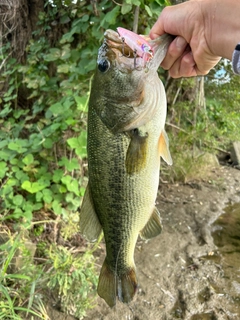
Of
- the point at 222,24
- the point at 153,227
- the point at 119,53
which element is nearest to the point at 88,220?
the point at 153,227

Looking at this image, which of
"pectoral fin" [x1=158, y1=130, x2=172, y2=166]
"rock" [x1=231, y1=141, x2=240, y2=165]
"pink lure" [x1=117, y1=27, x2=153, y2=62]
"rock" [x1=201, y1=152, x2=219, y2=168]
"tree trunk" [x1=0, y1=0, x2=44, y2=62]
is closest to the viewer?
"pink lure" [x1=117, y1=27, x2=153, y2=62]

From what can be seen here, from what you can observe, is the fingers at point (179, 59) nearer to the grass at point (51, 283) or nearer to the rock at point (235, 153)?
the grass at point (51, 283)

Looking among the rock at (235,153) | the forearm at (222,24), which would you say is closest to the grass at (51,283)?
the forearm at (222,24)

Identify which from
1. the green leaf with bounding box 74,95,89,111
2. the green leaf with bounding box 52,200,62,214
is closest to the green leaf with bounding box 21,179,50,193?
the green leaf with bounding box 52,200,62,214

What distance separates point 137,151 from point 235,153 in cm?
561

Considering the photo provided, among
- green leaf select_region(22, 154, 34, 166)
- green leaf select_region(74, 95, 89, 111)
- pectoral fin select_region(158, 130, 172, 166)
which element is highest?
pectoral fin select_region(158, 130, 172, 166)

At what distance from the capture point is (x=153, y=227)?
183 centimetres

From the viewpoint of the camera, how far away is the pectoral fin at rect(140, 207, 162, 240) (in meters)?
1.82

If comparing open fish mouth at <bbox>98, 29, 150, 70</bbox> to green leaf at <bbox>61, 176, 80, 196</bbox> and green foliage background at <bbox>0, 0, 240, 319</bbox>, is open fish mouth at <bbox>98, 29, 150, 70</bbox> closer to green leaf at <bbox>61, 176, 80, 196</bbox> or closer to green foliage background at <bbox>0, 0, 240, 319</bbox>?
green foliage background at <bbox>0, 0, 240, 319</bbox>

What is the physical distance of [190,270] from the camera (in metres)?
3.60

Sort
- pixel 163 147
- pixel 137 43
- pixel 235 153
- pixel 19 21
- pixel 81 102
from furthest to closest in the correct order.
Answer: pixel 235 153, pixel 19 21, pixel 81 102, pixel 163 147, pixel 137 43

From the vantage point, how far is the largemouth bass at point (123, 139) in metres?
1.58

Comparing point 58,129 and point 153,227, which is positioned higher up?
point 153,227

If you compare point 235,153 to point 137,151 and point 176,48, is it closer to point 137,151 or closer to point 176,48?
point 176,48
